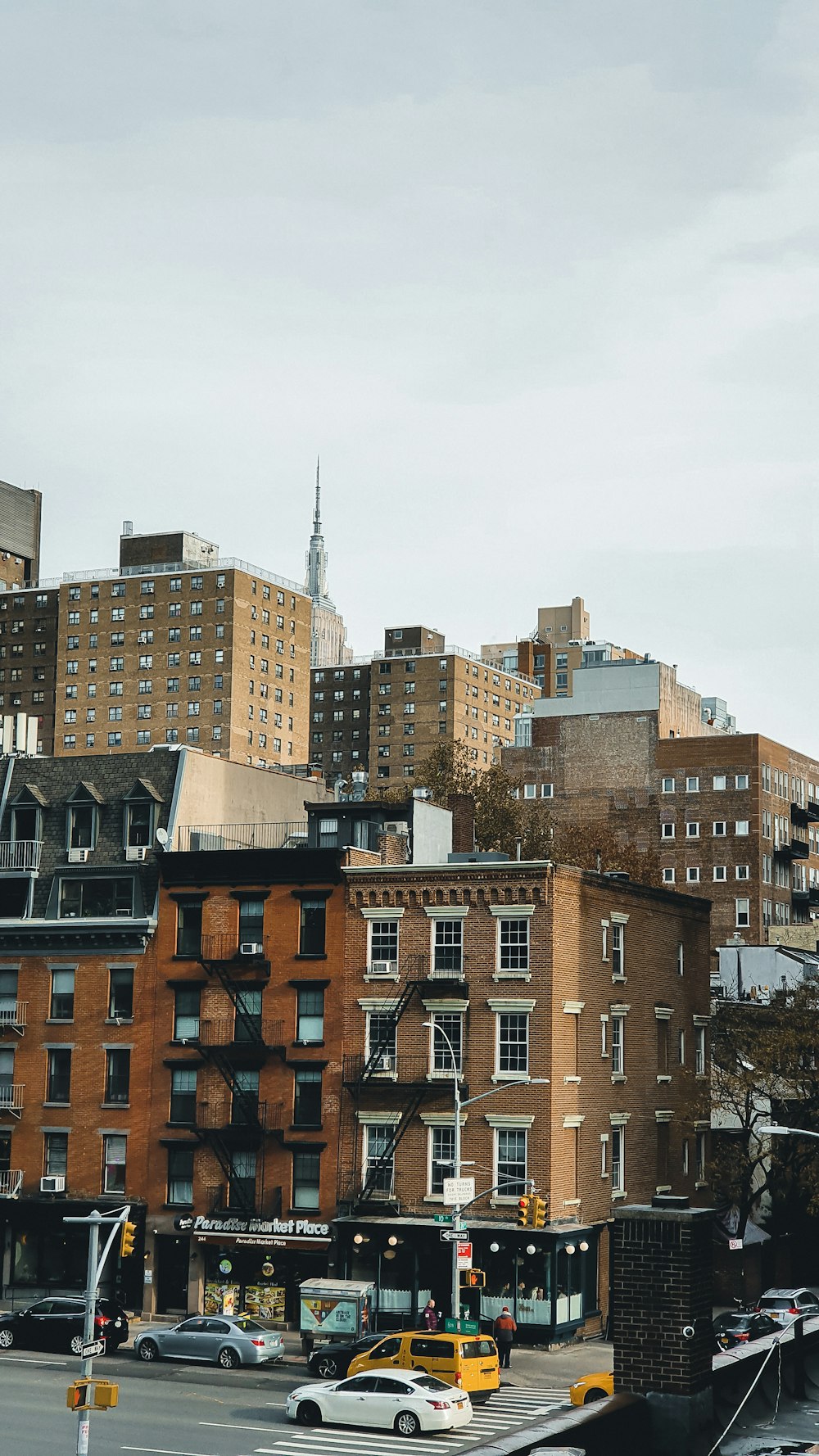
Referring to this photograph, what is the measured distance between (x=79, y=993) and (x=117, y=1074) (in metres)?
3.41

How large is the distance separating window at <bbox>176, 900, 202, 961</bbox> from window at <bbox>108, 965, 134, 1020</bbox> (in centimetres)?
213

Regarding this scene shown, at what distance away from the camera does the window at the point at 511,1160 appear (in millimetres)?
57875

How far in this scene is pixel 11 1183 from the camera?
6406cm

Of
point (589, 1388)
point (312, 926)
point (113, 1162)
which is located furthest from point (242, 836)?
point (589, 1388)

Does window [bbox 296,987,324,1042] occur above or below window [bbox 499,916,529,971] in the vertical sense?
below

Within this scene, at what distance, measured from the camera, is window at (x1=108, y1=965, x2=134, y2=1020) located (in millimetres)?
64312

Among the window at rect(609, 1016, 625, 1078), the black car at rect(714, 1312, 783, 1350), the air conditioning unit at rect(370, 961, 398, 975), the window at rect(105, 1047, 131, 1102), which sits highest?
the air conditioning unit at rect(370, 961, 398, 975)

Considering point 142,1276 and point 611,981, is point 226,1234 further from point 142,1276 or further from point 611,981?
point 611,981

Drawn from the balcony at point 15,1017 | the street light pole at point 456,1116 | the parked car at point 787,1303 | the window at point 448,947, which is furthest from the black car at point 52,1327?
the parked car at point 787,1303

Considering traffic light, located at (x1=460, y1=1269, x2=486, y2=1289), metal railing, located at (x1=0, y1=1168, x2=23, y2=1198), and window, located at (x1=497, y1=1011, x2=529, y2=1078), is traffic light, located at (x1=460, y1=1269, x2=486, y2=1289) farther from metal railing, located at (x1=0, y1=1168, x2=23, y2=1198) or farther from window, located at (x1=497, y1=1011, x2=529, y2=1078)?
metal railing, located at (x1=0, y1=1168, x2=23, y2=1198)

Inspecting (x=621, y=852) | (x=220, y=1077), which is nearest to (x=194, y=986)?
(x=220, y=1077)

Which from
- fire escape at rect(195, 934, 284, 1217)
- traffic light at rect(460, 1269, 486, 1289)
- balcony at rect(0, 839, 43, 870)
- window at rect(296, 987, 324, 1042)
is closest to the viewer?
traffic light at rect(460, 1269, 486, 1289)

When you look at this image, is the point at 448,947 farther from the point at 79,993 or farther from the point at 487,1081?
the point at 79,993

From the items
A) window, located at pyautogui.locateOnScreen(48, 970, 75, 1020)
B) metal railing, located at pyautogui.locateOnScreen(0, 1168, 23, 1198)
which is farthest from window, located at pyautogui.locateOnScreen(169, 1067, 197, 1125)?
metal railing, located at pyautogui.locateOnScreen(0, 1168, 23, 1198)
